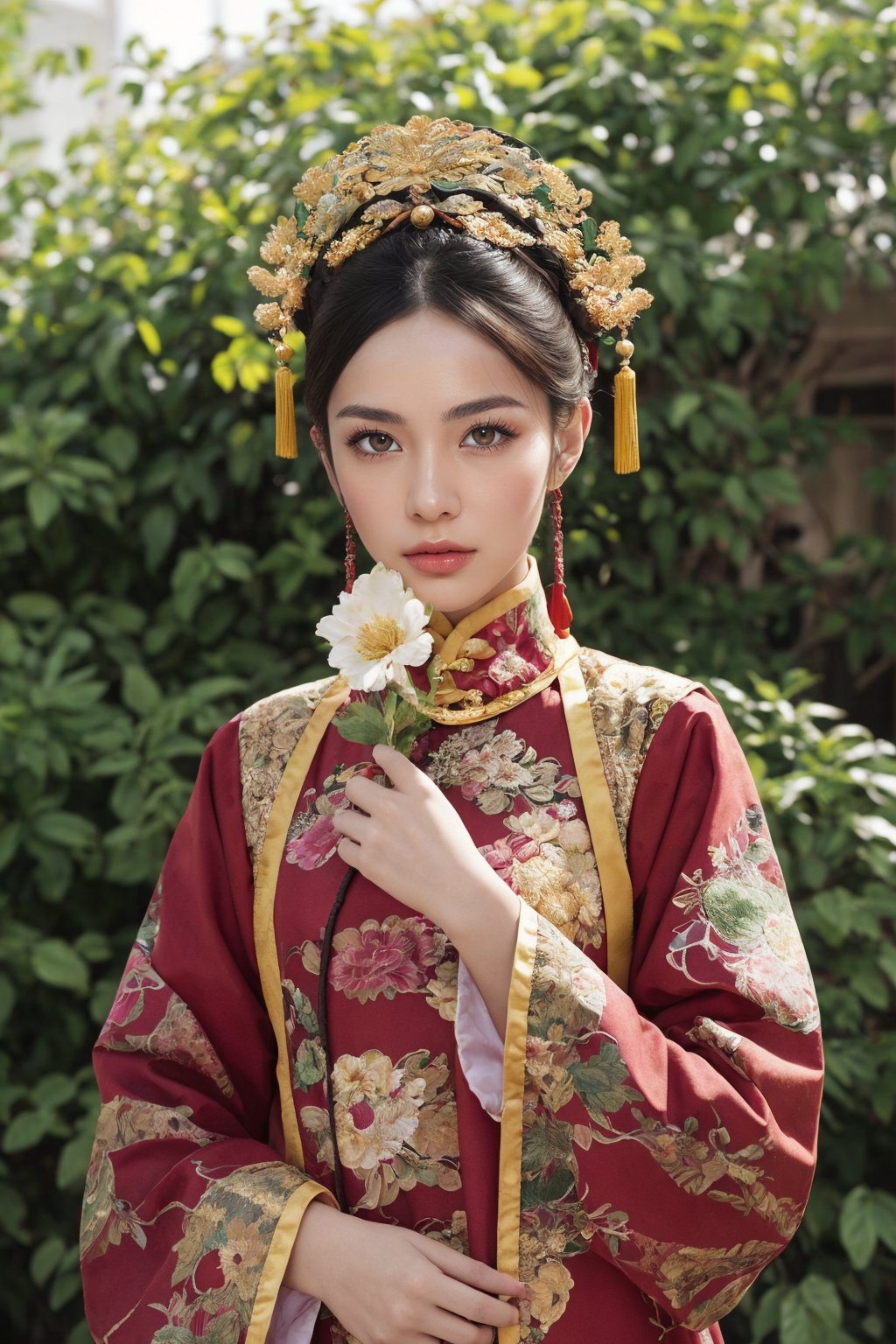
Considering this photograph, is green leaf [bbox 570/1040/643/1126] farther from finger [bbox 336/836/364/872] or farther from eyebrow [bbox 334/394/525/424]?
eyebrow [bbox 334/394/525/424]

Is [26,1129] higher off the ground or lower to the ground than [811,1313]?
higher

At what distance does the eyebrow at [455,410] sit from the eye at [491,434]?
2cm

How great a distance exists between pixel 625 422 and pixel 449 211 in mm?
296

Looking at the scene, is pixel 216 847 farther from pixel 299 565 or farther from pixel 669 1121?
pixel 299 565

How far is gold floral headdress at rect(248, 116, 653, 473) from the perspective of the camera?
127 centimetres

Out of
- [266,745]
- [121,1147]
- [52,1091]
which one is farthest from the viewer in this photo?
[52,1091]

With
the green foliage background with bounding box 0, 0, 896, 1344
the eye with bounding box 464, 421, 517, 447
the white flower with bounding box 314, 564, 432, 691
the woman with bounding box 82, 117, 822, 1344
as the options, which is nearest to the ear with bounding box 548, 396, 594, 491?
the woman with bounding box 82, 117, 822, 1344

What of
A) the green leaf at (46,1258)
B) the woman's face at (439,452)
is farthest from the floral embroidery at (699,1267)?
the green leaf at (46,1258)

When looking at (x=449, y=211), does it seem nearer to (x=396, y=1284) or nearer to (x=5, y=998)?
(x=396, y=1284)

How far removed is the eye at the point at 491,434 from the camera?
1234mm

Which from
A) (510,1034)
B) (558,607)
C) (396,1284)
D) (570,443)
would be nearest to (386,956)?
(510,1034)

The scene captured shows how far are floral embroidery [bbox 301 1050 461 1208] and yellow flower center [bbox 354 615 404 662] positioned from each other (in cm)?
36

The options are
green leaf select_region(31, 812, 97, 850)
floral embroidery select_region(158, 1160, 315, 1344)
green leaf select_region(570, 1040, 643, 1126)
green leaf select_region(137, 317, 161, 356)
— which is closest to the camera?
green leaf select_region(570, 1040, 643, 1126)

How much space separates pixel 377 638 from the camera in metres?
1.18
